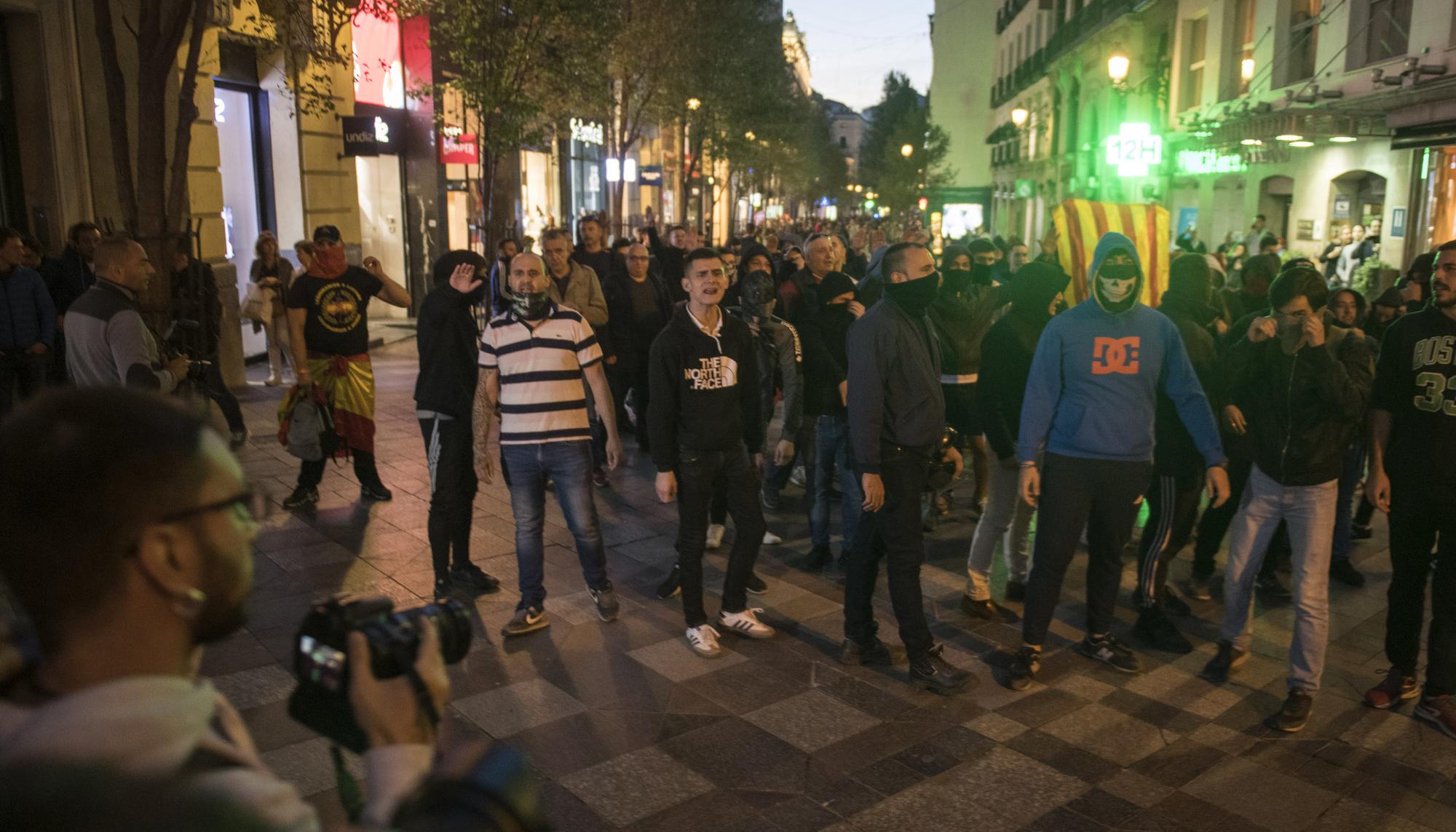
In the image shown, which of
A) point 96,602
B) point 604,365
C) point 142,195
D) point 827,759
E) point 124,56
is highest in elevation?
point 124,56

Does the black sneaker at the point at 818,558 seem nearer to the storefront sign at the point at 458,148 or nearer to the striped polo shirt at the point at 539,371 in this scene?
the striped polo shirt at the point at 539,371

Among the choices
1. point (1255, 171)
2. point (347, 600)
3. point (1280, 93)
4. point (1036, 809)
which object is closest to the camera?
point (347, 600)

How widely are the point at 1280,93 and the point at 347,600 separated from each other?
21087 mm

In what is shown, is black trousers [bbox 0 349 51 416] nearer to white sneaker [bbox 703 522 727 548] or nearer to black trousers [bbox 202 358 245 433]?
black trousers [bbox 202 358 245 433]

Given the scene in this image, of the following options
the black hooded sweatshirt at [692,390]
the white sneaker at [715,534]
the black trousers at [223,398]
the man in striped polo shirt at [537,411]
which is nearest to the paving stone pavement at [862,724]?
the white sneaker at [715,534]

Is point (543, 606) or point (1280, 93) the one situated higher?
point (1280, 93)

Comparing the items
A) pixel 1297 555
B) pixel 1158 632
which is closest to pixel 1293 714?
pixel 1297 555

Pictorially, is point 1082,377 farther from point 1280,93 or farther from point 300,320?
point 1280,93

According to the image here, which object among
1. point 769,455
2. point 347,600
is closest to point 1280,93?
point 769,455

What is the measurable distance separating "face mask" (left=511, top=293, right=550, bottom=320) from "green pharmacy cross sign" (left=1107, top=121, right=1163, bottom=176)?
1887 cm

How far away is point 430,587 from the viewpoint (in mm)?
6414

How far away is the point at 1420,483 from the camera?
188 inches

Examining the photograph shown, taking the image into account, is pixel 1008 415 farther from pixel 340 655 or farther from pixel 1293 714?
pixel 340 655

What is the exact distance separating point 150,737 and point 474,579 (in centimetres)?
523
